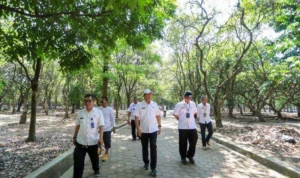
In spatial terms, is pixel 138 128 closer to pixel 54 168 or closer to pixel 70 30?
pixel 54 168

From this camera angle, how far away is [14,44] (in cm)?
540

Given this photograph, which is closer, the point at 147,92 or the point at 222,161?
the point at 147,92

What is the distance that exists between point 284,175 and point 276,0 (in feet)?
31.9

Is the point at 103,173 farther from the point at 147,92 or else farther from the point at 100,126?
the point at 147,92

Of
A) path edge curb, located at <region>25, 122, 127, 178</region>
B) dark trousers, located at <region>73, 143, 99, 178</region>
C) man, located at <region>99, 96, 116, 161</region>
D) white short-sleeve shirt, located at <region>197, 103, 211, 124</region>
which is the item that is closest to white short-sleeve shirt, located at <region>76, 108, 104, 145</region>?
dark trousers, located at <region>73, 143, 99, 178</region>

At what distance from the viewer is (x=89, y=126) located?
186 inches

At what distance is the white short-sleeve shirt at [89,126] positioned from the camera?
4.65m

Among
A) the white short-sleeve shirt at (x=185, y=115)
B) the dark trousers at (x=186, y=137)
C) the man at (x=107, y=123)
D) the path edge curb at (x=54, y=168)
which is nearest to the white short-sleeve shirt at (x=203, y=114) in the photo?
the white short-sleeve shirt at (x=185, y=115)

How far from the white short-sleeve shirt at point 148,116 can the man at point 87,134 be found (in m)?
1.01

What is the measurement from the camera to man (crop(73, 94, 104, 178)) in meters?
4.53

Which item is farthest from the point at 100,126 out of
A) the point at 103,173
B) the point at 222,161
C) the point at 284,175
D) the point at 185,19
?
the point at 185,19

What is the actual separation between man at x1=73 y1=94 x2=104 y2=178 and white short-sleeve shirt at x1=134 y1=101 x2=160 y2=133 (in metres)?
1.01

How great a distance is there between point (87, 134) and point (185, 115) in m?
2.66

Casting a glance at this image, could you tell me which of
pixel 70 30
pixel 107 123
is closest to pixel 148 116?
pixel 107 123
